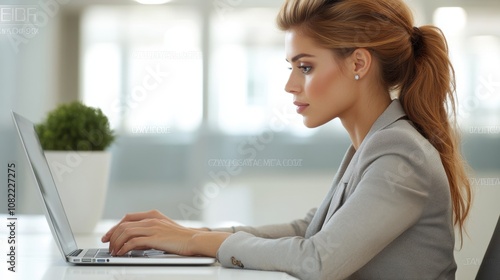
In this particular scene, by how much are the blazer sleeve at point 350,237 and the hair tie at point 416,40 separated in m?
0.42

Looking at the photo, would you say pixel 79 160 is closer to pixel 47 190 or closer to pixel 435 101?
pixel 47 190

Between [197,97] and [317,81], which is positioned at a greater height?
[317,81]

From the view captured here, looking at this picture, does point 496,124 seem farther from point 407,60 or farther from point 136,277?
point 136,277

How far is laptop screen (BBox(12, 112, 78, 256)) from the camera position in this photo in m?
1.19

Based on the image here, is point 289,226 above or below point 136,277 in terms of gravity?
below

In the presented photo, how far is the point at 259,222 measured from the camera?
5.21 metres

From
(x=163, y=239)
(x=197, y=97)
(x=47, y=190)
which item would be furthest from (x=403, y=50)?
(x=197, y=97)

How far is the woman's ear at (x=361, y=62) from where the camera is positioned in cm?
149

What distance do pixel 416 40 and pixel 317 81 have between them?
28cm

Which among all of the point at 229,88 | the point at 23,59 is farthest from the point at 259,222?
the point at 23,59

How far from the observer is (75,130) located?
6.45 ft

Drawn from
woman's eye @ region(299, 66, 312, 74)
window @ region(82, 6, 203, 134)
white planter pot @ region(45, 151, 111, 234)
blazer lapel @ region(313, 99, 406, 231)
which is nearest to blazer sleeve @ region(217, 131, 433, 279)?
blazer lapel @ region(313, 99, 406, 231)

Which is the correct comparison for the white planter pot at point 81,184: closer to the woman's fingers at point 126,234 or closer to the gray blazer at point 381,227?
the woman's fingers at point 126,234

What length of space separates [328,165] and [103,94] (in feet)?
6.24
